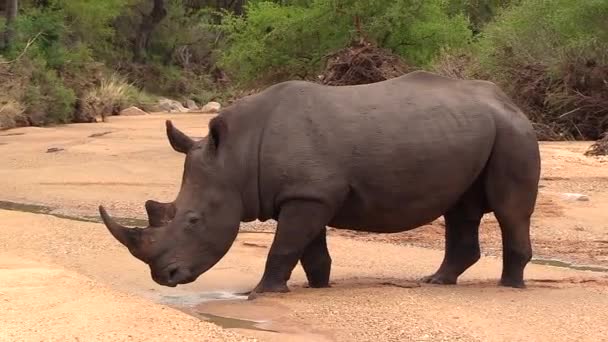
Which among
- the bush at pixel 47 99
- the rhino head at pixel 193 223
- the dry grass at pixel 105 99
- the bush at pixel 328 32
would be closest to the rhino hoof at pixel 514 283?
the rhino head at pixel 193 223

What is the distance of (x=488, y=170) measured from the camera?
324 inches

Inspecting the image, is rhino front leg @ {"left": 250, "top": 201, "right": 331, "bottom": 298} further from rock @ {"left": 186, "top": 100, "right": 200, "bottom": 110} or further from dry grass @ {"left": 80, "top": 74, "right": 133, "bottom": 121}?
rock @ {"left": 186, "top": 100, "right": 200, "bottom": 110}

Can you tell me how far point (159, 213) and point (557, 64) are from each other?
16509 mm

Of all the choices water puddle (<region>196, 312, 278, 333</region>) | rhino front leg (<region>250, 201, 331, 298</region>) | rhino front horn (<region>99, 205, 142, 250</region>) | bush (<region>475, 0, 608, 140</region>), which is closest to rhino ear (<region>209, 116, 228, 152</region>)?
rhino front leg (<region>250, 201, 331, 298</region>)

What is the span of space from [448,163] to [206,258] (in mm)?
1898

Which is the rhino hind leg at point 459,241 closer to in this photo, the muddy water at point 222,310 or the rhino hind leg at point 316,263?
the rhino hind leg at point 316,263

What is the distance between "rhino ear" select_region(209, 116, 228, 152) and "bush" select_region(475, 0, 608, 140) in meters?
15.4

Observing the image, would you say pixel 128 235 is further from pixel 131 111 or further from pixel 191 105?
pixel 191 105

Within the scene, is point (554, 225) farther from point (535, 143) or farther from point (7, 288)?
point (7, 288)

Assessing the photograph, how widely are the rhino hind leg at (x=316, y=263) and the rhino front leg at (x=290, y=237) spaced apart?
1.21 feet

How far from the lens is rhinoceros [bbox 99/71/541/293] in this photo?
25.0ft

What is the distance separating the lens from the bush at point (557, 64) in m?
22.3

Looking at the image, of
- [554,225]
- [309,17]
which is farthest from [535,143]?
[309,17]

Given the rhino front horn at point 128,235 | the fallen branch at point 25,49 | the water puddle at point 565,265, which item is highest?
the rhino front horn at point 128,235
